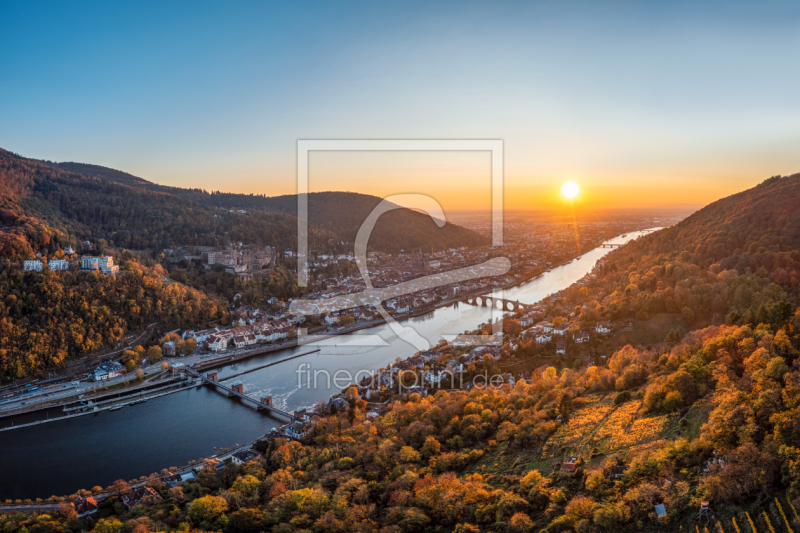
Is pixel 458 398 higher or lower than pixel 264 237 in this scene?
lower

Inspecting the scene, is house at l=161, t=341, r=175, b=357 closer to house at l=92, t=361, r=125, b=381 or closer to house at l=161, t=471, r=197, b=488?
house at l=92, t=361, r=125, b=381

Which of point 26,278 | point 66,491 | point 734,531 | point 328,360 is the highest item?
point 26,278

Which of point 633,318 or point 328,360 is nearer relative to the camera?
point 633,318

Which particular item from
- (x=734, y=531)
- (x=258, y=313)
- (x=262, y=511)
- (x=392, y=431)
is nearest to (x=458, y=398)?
(x=392, y=431)

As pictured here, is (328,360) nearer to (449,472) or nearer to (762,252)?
(449,472)

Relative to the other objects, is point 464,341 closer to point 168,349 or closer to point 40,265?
point 168,349

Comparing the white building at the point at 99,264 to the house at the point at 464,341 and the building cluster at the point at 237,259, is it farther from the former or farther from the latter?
the house at the point at 464,341

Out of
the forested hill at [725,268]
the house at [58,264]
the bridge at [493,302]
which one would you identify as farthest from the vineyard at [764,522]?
the house at [58,264]
